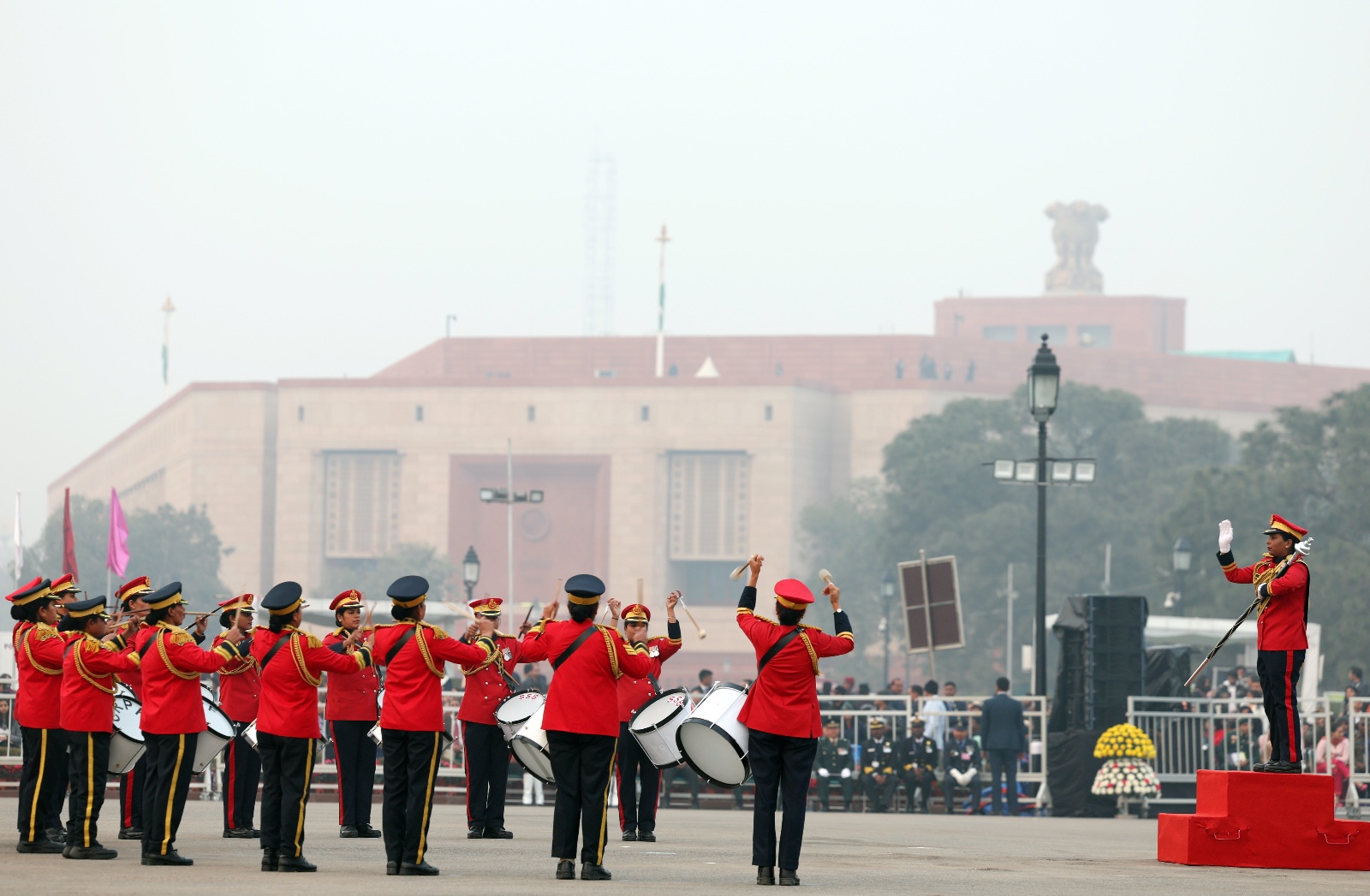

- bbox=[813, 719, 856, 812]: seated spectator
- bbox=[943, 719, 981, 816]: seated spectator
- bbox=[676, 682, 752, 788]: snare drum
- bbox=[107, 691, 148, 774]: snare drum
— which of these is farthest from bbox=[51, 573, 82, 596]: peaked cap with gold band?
bbox=[943, 719, 981, 816]: seated spectator

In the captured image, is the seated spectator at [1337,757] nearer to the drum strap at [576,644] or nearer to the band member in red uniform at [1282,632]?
the band member in red uniform at [1282,632]

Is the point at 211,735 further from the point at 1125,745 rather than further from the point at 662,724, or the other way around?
the point at 1125,745

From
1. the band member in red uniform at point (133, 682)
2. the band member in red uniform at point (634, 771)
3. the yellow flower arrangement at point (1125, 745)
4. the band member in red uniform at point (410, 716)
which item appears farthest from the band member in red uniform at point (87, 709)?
the yellow flower arrangement at point (1125, 745)

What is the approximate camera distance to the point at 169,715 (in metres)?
11.7

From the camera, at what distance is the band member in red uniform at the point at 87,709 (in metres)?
11.9

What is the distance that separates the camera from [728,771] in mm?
12195

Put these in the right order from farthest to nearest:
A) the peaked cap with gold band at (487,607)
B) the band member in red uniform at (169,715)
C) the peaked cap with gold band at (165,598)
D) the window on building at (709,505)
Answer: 1. the window on building at (709,505)
2. the peaked cap with gold band at (487,607)
3. the peaked cap with gold band at (165,598)
4. the band member in red uniform at (169,715)

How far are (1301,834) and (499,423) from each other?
89009 mm

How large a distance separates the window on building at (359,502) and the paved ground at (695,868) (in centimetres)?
8568

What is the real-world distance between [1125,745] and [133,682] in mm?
11431

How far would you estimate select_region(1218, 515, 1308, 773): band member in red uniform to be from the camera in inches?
514

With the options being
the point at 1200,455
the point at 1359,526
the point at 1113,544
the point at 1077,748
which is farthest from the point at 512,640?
the point at 1200,455

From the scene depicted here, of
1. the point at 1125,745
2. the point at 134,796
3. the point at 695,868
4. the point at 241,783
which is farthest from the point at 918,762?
the point at 134,796

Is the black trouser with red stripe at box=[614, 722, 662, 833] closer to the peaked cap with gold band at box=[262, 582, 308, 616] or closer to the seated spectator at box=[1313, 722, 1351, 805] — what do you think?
the peaked cap with gold band at box=[262, 582, 308, 616]
